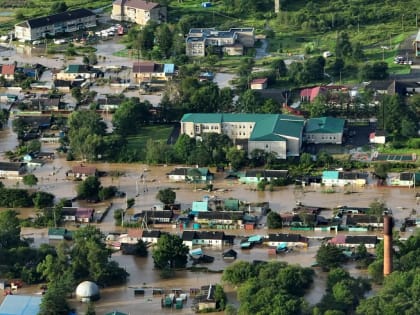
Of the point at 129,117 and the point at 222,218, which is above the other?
the point at 129,117

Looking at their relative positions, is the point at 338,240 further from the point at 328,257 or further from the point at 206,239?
the point at 206,239

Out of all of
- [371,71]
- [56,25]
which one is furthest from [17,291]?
[56,25]

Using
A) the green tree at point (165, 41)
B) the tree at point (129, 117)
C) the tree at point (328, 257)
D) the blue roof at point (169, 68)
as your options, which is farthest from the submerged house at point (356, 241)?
the green tree at point (165, 41)

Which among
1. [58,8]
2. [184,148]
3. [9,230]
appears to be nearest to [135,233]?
[9,230]

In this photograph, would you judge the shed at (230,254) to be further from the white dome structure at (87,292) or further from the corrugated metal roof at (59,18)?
the corrugated metal roof at (59,18)

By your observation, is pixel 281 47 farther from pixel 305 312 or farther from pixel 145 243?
pixel 305 312

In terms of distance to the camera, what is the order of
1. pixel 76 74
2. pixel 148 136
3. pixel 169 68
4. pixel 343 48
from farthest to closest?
→ pixel 343 48 → pixel 76 74 → pixel 169 68 → pixel 148 136
